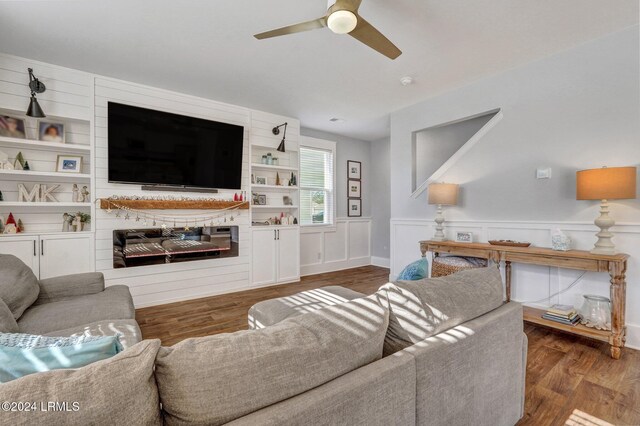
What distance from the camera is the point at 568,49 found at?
9.23 feet

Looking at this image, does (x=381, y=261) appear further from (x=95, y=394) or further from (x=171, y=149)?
(x=95, y=394)

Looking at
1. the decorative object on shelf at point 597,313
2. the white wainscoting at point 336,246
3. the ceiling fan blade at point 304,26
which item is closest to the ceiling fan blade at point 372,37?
the ceiling fan blade at point 304,26

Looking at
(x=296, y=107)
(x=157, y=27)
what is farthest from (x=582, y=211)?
(x=157, y=27)

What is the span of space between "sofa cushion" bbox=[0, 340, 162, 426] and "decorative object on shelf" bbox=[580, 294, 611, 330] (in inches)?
126

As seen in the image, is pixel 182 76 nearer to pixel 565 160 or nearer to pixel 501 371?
pixel 501 371

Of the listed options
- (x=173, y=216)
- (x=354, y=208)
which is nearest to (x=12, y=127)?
(x=173, y=216)

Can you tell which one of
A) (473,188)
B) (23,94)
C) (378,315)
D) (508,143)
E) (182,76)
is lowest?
(378,315)

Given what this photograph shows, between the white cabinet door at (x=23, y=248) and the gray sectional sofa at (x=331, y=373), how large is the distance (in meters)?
3.23

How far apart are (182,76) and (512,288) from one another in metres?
4.35

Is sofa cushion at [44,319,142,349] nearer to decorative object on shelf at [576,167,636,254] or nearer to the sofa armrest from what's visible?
the sofa armrest

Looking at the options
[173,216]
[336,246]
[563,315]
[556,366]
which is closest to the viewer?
[556,366]

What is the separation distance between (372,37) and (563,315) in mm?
2747

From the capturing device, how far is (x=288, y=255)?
15.4ft

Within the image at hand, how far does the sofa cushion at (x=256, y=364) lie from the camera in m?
0.66
